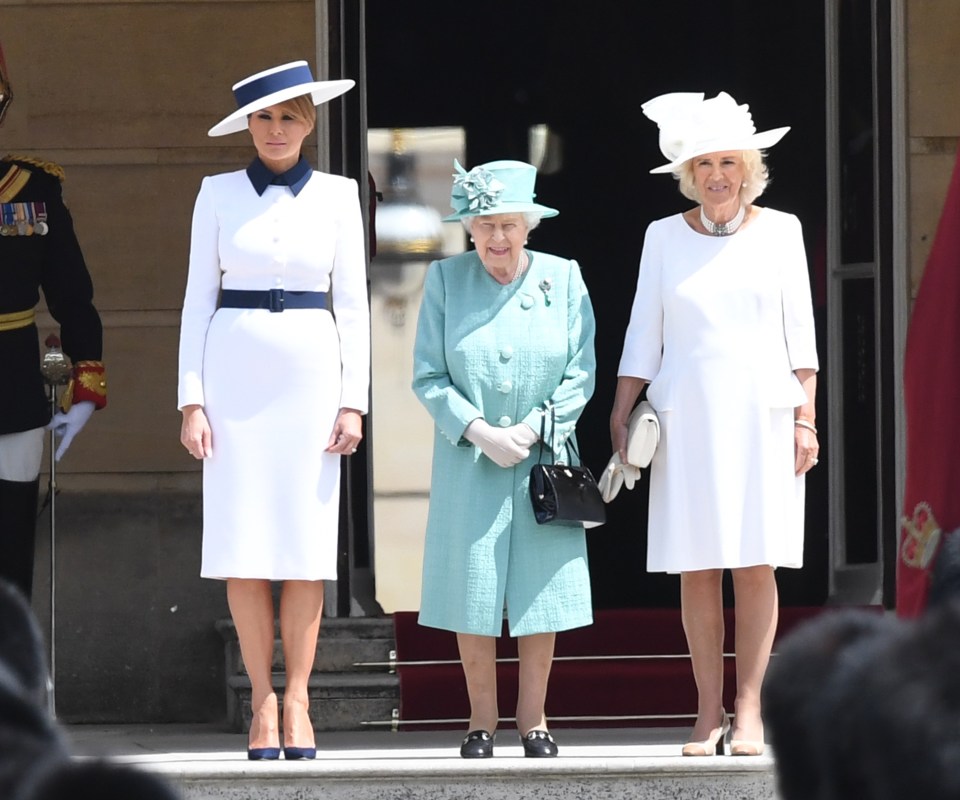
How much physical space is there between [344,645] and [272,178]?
2.17m

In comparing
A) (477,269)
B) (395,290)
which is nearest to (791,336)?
(477,269)

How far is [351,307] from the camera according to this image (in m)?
5.64

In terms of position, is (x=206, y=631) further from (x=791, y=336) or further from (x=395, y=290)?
(x=791, y=336)

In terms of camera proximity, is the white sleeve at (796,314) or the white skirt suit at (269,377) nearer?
the white skirt suit at (269,377)

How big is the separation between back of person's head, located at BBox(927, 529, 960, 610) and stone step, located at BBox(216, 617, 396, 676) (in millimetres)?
4420

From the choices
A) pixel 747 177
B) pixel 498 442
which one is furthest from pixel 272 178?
pixel 747 177

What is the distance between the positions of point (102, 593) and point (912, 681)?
5.72m

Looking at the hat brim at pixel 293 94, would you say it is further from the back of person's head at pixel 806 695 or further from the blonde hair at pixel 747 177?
the back of person's head at pixel 806 695

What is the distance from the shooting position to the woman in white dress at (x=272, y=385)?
554 cm

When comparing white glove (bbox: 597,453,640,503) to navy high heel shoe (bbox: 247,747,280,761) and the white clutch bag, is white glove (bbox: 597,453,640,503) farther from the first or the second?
navy high heel shoe (bbox: 247,747,280,761)

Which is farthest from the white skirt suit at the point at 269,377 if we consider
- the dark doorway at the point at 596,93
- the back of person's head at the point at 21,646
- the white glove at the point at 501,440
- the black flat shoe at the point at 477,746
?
the back of person's head at the point at 21,646

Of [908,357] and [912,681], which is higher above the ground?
[908,357]

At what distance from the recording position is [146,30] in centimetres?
759

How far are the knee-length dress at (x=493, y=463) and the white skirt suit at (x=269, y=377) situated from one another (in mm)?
261
